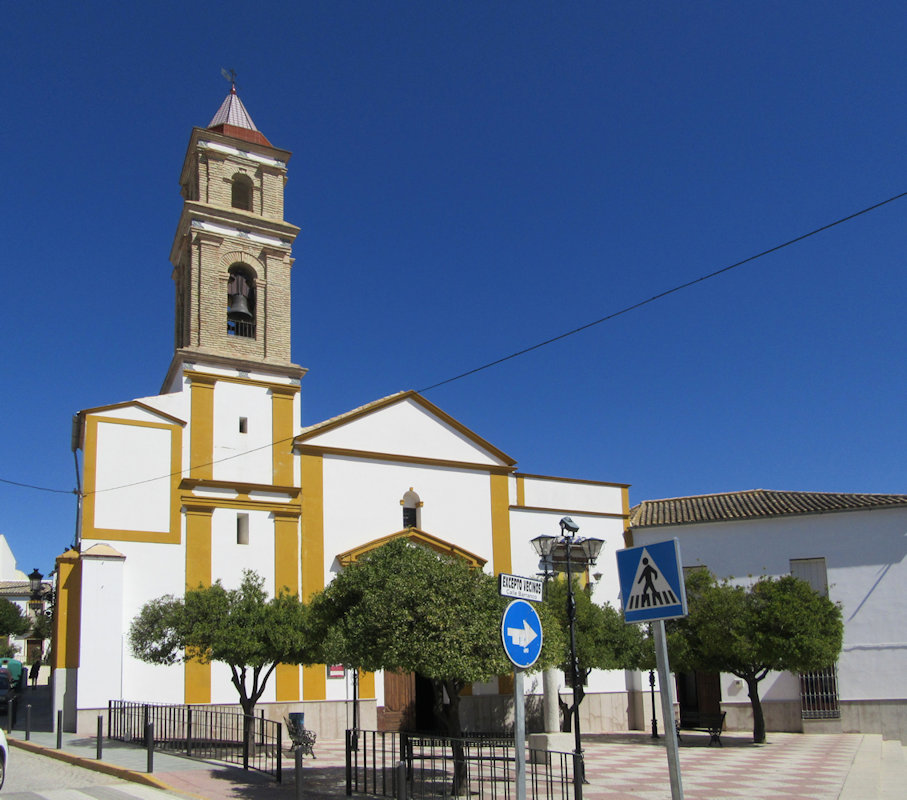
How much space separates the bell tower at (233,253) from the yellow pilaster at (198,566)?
166 inches

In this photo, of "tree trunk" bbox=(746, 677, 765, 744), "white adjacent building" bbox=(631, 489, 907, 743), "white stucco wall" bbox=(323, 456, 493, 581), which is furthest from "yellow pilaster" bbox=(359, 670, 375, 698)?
"white adjacent building" bbox=(631, 489, 907, 743)

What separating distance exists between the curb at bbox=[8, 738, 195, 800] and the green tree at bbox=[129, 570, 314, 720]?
225 cm

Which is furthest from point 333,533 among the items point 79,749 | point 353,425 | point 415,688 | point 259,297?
point 79,749

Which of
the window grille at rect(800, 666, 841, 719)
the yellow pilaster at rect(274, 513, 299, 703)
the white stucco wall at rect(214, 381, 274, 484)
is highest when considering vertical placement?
the white stucco wall at rect(214, 381, 274, 484)

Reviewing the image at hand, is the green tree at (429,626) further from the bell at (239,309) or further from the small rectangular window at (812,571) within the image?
the small rectangular window at (812,571)

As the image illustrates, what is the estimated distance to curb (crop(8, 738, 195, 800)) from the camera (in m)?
13.1

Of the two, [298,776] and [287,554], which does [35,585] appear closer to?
[287,554]

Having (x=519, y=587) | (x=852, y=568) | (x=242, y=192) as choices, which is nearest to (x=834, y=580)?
(x=852, y=568)

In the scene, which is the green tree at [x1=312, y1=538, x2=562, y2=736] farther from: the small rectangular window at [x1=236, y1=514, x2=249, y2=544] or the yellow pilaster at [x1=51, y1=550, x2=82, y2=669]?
the yellow pilaster at [x1=51, y1=550, x2=82, y2=669]

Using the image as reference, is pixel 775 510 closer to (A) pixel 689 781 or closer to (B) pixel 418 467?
(B) pixel 418 467

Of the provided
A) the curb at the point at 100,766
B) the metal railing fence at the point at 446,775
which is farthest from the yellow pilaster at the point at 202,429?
the metal railing fence at the point at 446,775

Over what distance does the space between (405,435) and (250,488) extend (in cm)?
495

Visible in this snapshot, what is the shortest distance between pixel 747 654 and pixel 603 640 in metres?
3.41

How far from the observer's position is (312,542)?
920 inches
